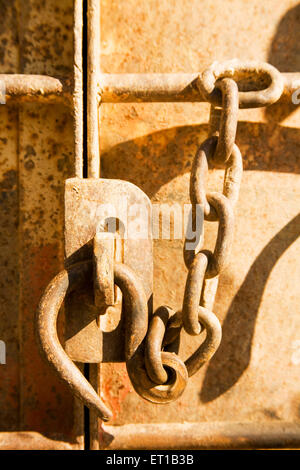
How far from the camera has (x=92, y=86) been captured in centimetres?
60

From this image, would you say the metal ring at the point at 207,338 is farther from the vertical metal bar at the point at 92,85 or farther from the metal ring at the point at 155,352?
the vertical metal bar at the point at 92,85

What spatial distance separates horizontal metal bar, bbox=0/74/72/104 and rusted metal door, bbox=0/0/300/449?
0.07 metres

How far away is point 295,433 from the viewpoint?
A: 702 mm

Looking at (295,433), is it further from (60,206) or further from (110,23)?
(110,23)

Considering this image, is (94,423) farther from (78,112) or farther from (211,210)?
(78,112)

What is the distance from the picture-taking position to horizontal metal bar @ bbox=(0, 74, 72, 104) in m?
0.63

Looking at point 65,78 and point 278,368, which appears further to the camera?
point 278,368

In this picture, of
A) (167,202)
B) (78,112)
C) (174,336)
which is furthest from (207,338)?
(78,112)

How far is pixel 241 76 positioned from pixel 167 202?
255mm

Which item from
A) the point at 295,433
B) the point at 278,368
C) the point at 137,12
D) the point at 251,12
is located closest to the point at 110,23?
the point at 137,12

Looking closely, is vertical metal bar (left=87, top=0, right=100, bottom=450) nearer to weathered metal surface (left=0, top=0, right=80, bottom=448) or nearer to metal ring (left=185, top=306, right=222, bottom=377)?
weathered metal surface (left=0, top=0, right=80, bottom=448)

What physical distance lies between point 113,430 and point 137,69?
27.3 inches

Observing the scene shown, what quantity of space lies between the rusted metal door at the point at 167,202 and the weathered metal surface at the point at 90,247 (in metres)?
0.14
